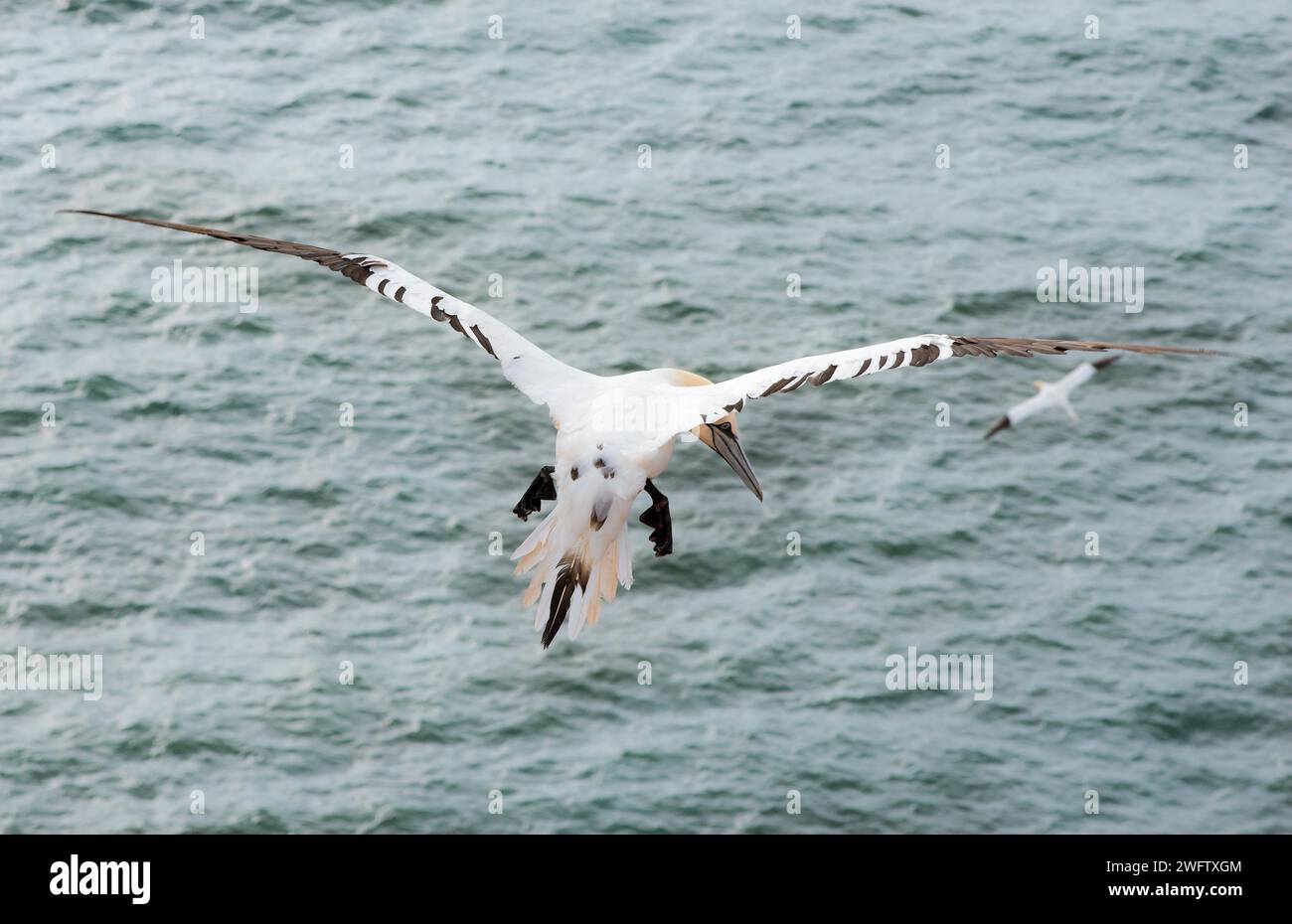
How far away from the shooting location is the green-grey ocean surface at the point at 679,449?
29594 millimetres

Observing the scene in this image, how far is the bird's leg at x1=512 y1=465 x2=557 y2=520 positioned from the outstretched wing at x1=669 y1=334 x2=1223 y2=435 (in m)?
0.93

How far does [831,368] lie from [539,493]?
7.00 feet

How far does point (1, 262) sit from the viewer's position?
34.6 meters

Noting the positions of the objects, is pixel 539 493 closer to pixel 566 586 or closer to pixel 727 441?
pixel 566 586

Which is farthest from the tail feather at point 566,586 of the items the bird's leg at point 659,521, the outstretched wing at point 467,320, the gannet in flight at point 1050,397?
the gannet in flight at point 1050,397

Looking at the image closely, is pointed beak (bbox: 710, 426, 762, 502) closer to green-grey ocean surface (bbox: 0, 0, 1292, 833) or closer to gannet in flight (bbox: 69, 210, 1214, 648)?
gannet in flight (bbox: 69, 210, 1214, 648)

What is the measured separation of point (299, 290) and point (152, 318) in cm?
282

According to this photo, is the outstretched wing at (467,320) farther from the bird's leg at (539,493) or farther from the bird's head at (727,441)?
the bird's head at (727,441)

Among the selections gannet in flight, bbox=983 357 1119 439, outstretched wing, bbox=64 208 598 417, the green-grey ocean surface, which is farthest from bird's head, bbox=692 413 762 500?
the green-grey ocean surface

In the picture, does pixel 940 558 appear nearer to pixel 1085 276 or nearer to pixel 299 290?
pixel 1085 276

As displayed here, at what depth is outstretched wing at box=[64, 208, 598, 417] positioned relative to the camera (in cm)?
1232

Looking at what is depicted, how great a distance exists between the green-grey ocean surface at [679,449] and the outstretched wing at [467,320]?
16639mm

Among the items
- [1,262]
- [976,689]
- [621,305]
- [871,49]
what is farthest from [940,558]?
[1,262]
